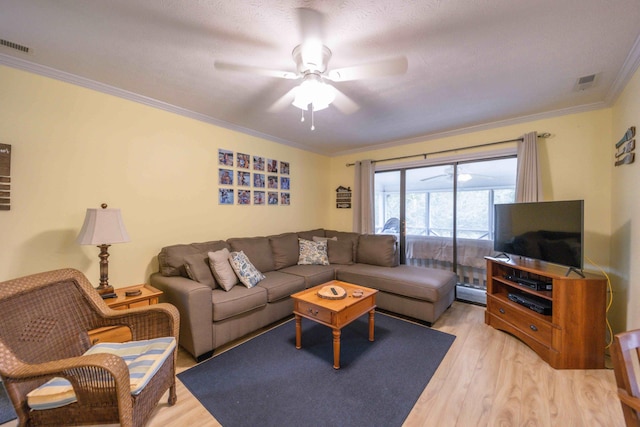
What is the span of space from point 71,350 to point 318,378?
1627 millimetres

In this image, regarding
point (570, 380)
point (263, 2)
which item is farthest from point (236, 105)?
point (570, 380)

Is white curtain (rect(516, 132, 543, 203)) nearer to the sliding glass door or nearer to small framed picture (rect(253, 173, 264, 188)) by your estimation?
the sliding glass door

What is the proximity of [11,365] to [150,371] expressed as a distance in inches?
21.8

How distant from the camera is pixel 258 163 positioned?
12.3 feet

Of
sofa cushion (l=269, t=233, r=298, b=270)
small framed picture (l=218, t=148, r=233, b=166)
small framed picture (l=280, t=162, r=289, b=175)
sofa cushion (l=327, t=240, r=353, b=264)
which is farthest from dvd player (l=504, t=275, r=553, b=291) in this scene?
small framed picture (l=218, t=148, r=233, b=166)

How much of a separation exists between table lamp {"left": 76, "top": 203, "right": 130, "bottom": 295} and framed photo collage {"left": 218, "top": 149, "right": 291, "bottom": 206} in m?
1.32

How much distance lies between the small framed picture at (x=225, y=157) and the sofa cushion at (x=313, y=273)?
1617 millimetres

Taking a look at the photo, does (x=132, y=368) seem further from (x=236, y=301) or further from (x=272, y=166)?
(x=272, y=166)

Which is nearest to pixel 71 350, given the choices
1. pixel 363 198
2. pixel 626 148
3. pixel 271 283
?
pixel 271 283

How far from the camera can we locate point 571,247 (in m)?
2.23

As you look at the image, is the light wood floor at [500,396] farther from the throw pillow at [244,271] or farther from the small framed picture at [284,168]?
the small framed picture at [284,168]

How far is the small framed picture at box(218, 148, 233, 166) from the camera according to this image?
10.8ft

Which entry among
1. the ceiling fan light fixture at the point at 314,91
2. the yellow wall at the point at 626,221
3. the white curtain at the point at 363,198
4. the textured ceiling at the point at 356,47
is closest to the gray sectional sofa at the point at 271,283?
the white curtain at the point at 363,198

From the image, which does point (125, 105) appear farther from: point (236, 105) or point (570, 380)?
point (570, 380)
